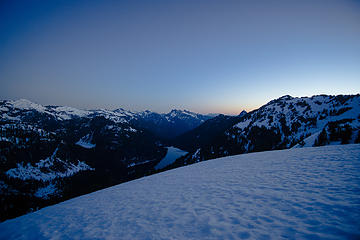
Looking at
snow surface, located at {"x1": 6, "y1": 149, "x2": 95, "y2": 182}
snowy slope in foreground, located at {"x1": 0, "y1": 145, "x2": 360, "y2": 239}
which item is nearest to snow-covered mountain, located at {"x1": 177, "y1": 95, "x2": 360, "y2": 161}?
snowy slope in foreground, located at {"x1": 0, "y1": 145, "x2": 360, "y2": 239}

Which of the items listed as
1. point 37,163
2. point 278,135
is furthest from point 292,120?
point 37,163

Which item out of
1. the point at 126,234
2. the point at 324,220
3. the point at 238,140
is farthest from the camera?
the point at 238,140

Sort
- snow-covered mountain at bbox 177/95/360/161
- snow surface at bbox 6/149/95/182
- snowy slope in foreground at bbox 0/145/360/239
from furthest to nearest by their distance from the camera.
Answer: snow surface at bbox 6/149/95/182 → snow-covered mountain at bbox 177/95/360/161 → snowy slope in foreground at bbox 0/145/360/239

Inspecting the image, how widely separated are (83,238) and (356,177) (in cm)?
1432

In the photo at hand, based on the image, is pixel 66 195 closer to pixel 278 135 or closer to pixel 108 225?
pixel 108 225

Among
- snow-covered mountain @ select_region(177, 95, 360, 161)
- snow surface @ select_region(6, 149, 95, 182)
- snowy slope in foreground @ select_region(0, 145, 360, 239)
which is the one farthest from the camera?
snow surface @ select_region(6, 149, 95, 182)

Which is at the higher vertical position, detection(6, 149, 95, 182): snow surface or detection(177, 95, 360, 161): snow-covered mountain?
detection(177, 95, 360, 161): snow-covered mountain

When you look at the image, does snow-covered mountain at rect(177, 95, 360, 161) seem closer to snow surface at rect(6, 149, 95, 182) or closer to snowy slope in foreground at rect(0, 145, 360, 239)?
snowy slope in foreground at rect(0, 145, 360, 239)

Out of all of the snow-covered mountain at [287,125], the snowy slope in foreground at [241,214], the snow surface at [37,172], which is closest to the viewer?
the snowy slope in foreground at [241,214]

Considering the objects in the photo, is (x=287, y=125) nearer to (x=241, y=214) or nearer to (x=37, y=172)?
(x=241, y=214)

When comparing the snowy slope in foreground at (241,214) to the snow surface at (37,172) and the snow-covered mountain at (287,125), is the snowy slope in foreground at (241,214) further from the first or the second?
the snow surface at (37,172)

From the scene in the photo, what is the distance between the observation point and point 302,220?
5.01m

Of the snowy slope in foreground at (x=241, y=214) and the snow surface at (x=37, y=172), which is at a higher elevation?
the snowy slope in foreground at (x=241, y=214)

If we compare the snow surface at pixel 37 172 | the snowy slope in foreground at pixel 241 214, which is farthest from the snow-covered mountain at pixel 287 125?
the snow surface at pixel 37 172
